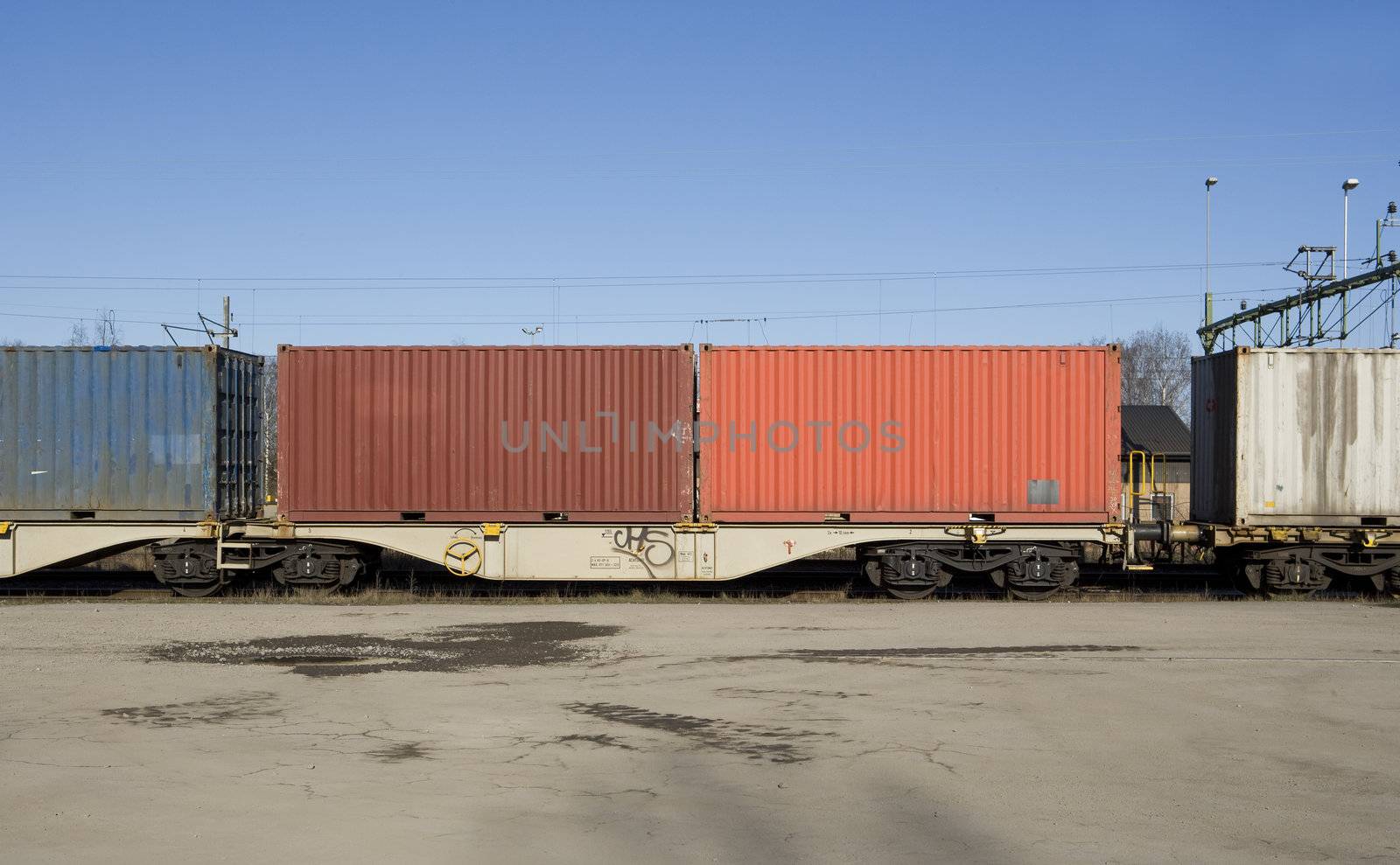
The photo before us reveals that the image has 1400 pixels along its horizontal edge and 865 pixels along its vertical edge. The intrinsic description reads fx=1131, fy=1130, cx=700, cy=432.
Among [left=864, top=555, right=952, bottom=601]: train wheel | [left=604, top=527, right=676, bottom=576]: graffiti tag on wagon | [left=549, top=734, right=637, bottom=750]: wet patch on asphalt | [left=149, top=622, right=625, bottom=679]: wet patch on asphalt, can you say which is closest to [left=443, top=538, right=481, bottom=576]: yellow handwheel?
[left=604, top=527, right=676, bottom=576]: graffiti tag on wagon

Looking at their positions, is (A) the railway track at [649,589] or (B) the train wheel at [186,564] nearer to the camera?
(B) the train wheel at [186,564]

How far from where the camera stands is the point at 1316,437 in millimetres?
15391

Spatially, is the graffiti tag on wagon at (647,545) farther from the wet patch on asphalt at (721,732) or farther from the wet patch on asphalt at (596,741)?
the wet patch on asphalt at (596,741)

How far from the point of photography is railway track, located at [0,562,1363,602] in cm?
1596

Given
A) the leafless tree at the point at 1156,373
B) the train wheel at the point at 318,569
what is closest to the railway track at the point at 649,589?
the train wheel at the point at 318,569

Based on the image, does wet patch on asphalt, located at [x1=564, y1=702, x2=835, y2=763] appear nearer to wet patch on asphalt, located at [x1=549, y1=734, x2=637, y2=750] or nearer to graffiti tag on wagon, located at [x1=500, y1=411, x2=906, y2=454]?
wet patch on asphalt, located at [x1=549, y1=734, x2=637, y2=750]

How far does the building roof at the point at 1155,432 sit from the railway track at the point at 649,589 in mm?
25184

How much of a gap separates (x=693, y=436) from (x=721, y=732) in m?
7.70

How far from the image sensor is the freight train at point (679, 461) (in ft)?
50.2

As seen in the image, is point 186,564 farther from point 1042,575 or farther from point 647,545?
point 1042,575

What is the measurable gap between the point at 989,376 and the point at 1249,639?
4.82 meters

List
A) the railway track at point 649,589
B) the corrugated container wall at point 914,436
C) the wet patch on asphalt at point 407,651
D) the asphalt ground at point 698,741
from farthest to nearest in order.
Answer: the railway track at point 649,589, the corrugated container wall at point 914,436, the wet patch on asphalt at point 407,651, the asphalt ground at point 698,741

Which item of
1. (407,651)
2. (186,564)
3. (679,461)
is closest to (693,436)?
(679,461)

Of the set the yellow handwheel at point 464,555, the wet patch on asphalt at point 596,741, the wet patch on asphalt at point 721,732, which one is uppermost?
the yellow handwheel at point 464,555
